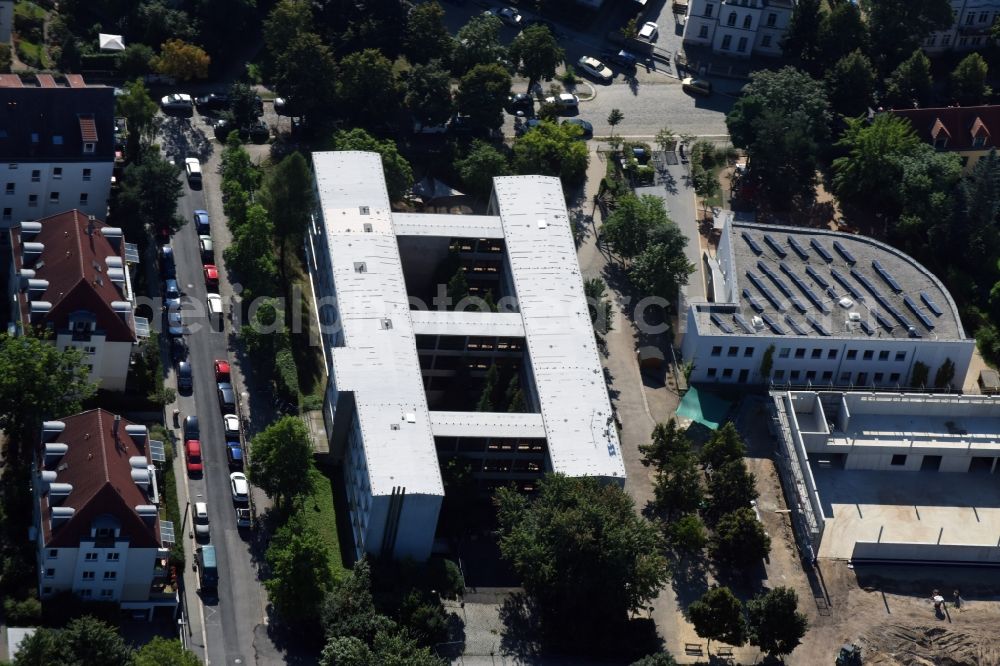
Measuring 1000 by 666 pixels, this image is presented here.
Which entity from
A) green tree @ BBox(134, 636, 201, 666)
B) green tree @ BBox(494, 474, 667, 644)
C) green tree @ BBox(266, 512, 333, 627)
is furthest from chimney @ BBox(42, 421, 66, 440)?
green tree @ BBox(494, 474, 667, 644)

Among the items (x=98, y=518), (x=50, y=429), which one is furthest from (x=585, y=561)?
(x=50, y=429)

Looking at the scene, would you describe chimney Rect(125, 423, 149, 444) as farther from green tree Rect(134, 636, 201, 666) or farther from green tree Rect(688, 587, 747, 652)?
green tree Rect(688, 587, 747, 652)

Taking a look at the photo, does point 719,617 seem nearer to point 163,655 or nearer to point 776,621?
point 776,621

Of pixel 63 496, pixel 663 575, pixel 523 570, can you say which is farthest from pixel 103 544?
pixel 663 575

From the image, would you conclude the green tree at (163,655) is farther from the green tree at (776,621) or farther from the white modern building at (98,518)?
the green tree at (776,621)

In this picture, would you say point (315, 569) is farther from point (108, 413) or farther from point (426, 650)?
point (108, 413)

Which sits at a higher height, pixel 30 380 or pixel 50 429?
pixel 30 380
